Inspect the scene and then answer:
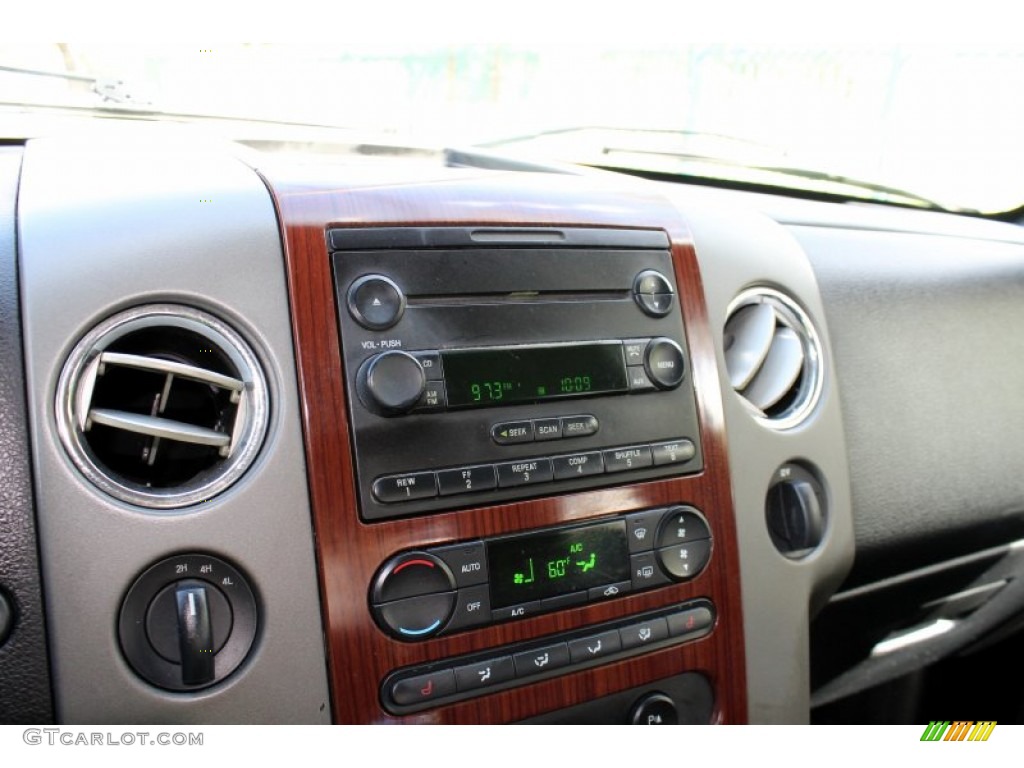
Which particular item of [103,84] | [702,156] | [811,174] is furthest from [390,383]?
[811,174]

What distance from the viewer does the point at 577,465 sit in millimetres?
1001

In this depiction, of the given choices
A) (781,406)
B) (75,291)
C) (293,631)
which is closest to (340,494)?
(293,631)

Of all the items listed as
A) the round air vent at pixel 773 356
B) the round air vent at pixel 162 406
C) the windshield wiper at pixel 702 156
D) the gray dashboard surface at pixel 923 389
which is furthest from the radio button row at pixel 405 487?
the windshield wiper at pixel 702 156

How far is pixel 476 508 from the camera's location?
95cm

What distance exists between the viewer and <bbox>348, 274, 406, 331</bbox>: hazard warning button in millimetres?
933

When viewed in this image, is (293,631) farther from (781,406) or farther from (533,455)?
(781,406)

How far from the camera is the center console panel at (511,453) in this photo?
2.97ft

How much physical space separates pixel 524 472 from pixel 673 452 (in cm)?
22

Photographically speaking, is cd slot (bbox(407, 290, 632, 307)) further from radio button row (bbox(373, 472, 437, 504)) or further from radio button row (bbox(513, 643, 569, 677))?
radio button row (bbox(513, 643, 569, 677))

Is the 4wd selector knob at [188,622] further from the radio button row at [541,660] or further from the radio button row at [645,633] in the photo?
the radio button row at [645,633]

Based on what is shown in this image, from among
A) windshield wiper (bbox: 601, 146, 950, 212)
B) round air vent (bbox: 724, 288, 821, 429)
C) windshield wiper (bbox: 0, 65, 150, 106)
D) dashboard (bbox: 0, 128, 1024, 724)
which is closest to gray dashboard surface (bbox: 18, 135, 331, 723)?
dashboard (bbox: 0, 128, 1024, 724)
